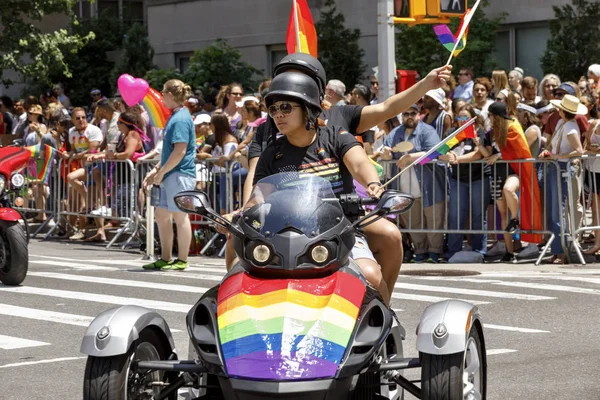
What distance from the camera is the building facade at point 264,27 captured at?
1143 inches

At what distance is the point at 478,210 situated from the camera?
50.2 ft

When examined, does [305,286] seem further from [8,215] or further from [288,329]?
[8,215]

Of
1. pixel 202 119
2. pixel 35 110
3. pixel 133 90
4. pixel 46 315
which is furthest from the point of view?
pixel 35 110

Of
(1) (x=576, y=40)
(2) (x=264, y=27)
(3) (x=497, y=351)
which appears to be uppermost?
(2) (x=264, y=27)

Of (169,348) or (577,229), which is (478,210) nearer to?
(577,229)

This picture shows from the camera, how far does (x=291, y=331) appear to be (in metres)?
5.00

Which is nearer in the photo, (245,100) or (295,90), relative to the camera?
(295,90)

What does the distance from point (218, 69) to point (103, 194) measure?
44.6ft

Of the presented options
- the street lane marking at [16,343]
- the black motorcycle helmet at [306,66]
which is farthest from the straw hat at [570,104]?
the black motorcycle helmet at [306,66]

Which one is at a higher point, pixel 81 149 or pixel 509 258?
pixel 81 149

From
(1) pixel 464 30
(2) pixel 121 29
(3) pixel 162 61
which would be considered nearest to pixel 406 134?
(1) pixel 464 30

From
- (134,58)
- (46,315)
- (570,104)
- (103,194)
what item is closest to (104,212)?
(103,194)

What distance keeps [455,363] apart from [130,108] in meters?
12.8

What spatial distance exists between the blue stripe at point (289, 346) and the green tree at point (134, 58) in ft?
110
